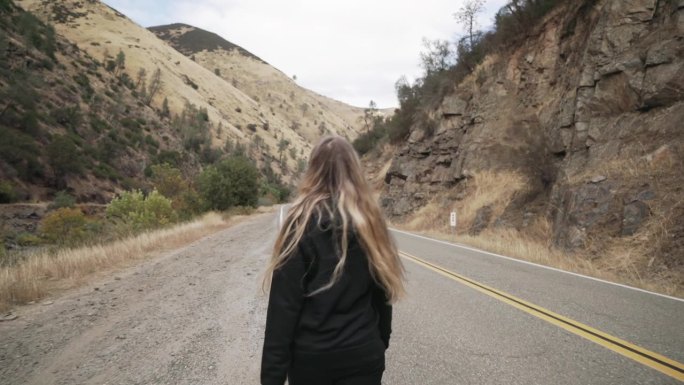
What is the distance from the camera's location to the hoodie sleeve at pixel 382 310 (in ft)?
6.86

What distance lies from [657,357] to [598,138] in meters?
11.2

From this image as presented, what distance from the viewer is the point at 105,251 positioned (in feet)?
32.1

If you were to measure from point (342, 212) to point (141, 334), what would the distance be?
3946mm

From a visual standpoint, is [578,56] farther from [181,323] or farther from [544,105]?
[181,323]

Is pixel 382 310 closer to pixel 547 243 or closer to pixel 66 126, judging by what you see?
pixel 547 243

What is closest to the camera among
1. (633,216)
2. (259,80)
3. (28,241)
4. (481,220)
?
(633,216)

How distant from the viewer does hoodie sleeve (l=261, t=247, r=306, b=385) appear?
178 cm

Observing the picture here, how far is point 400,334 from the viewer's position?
4539mm

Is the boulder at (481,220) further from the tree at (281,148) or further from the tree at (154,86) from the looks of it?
the tree at (281,148)

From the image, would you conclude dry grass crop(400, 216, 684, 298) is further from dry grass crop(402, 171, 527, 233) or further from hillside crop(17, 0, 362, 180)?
hillside crop(17, 0, 362, 180)

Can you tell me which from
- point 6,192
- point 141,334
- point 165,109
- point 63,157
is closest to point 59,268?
point 141,334

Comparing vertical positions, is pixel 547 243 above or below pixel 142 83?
below

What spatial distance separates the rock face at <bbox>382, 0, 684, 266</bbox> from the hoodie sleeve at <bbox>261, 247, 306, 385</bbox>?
883 cm

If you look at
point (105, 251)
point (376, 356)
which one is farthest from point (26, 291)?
point (376, 356)
